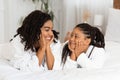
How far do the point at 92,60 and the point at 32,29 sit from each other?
1.41 ft

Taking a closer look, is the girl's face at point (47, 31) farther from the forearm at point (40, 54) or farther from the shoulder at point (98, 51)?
the shoulder at point (98, 51)

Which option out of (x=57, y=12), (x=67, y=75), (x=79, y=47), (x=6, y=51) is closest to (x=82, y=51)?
(x=79, y=47)

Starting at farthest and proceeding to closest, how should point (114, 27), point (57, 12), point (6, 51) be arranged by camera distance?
1. point (57, 12)
2. point (114, 27)
3. point (6, 51)

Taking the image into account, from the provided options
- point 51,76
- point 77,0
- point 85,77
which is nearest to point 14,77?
point 51,76

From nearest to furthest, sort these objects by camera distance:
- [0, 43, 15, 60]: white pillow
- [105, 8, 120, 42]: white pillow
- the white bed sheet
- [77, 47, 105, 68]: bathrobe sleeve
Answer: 1. the white bed sheet
2. [77, 47, 105, 68]: bathrobe sleeve
3. [0, 43, 15, 60]: white pillow
4. [105, 8, 120, 42]: white pillow

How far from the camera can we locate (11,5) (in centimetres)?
378

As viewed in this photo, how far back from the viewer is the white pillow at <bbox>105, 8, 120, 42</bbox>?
2.88 m

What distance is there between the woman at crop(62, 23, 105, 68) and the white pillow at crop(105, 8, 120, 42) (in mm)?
1205

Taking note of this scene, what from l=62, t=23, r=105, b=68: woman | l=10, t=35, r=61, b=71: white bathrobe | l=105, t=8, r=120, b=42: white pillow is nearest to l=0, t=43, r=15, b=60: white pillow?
l=10, t=35, r=61, b=71: white bathrobe

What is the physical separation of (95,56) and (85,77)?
321 millimetres

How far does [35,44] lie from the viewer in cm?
168

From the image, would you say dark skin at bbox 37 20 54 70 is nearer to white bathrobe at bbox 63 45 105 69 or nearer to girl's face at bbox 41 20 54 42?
girl's face at bbox 41 20 54 42

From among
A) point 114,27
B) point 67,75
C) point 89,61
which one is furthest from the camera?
point 114,27

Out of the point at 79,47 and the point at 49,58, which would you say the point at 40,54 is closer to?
the point at 49,58
